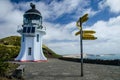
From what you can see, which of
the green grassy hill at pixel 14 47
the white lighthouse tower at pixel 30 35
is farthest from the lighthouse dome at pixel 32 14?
the green grassy hill at pixel 14 47

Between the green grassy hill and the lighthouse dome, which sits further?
the green grassy hill

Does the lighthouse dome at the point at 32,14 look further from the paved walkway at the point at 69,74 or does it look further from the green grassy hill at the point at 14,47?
the paved walkway at the point at 69,74

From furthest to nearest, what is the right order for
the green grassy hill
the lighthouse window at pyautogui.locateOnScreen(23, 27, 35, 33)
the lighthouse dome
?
the green grassy hill → the lighthouse window at pyautogui.locateOnScreen(23, 27, 35, 33) → the lighthouse dome

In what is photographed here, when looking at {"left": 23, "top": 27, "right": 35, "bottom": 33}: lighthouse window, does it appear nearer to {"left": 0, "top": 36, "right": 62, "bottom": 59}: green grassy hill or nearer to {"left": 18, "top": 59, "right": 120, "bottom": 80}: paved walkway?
{"left": 0, "top": 36, "right": 62, "bottom": 59}: green grassy hill

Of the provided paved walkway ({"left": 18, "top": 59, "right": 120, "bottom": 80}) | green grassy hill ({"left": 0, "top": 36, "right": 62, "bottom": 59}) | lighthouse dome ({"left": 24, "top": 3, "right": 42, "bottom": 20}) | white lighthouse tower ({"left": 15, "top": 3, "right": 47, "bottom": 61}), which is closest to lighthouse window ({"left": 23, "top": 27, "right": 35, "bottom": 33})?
white lighthouse tower ({"left": 15, "top": 3, "right": 47, "bottom": 61})

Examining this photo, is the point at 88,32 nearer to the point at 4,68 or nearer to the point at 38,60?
the point at 4,68

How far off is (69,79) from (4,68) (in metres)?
4.02

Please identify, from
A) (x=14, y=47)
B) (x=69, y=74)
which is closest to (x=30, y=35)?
(x=14, y=47)

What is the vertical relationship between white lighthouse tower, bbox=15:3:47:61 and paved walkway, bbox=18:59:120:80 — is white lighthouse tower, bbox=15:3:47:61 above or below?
above

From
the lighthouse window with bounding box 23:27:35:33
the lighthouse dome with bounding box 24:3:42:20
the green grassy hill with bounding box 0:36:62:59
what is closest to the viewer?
the lighthouse dome with bounding box 24:3:42:20

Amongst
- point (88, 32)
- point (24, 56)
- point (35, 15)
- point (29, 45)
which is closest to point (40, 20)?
point (35, 15)

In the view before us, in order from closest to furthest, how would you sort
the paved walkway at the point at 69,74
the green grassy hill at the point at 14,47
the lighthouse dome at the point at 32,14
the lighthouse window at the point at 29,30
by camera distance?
the paved walkway at the point at 69,74
the lighthouse dome at the point at 32,14
the lighthouse window at the point at 29,30
the green grassy hill at the point at 14,47

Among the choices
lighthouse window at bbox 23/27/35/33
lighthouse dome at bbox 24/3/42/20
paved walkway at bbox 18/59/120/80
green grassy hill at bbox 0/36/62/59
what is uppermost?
lighthouse dome at bbox 24/3/42/20

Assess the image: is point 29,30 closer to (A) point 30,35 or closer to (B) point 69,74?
(A) point 30,35
